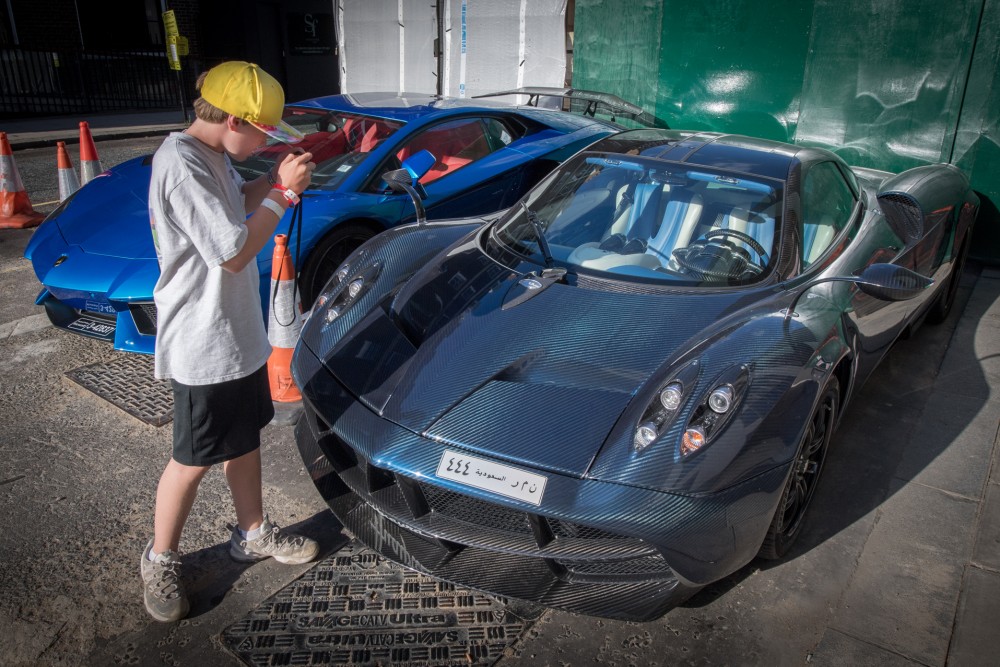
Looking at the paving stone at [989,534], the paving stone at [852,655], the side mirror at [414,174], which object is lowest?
the paving stone at [852,655]

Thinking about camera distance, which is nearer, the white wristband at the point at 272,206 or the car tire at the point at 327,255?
the white wristband at the point at 272,206

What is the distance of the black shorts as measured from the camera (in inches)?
93.4

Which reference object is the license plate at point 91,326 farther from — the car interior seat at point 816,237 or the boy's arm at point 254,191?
the car interior seat at point 816,237

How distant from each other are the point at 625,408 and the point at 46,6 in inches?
723

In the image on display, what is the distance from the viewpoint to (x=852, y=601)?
8.54ft

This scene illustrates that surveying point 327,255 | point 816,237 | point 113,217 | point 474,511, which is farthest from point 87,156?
point 816,237

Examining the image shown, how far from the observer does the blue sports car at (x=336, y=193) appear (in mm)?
4078

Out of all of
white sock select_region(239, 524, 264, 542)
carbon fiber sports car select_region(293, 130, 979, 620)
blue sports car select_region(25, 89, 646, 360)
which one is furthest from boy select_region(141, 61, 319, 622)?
blue sports car select_region(25, 89, 646, 360)

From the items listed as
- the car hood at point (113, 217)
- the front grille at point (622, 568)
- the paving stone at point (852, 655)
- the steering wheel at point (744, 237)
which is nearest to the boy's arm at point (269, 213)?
the front grille at point (622, 568)

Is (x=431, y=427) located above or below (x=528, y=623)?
above

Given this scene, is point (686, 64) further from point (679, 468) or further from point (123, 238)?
point (679, 468)

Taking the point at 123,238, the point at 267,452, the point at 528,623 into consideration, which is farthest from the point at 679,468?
the point at 123,238

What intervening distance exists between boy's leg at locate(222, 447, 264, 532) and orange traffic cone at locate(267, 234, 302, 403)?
107cm

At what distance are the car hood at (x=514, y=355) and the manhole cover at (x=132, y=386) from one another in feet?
4.52
